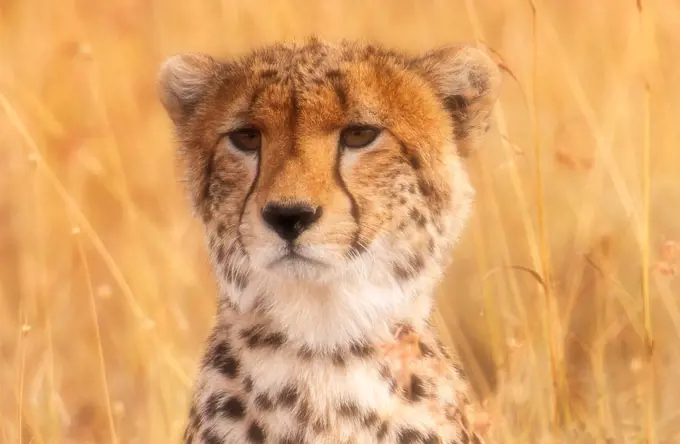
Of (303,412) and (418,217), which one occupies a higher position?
(418,217)

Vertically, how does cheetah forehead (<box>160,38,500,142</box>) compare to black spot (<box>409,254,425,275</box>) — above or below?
above

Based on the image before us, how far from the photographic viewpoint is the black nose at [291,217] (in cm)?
182

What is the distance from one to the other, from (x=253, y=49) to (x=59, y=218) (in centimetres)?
103

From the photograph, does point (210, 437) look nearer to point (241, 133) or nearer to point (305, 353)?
point (305, 353)

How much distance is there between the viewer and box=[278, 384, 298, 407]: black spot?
76.3 inches

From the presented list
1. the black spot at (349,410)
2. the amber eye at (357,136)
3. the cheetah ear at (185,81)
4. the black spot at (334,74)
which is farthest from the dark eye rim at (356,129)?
the black spot at (349,410)

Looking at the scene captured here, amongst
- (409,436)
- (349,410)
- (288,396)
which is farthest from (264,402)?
(409,436)

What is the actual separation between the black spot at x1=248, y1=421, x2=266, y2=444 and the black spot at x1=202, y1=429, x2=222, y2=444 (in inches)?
2.0

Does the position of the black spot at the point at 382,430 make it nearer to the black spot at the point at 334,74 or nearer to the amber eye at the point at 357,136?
the amber eye at the point at 357,136

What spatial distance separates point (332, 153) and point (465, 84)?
33 centimetres

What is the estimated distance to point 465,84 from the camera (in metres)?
2.13

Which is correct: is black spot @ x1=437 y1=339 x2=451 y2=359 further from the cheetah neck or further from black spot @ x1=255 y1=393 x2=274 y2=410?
black spot @ x1=255 y1=393 x2=274 y2=410

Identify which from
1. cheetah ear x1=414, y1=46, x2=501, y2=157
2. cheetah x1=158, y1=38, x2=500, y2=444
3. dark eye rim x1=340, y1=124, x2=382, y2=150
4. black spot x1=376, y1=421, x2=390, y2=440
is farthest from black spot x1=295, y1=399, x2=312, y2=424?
cheetah ear x1=414, y1=46, x2=501, y2=157

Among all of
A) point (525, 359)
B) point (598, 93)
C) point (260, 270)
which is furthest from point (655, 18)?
point (260, 270)
